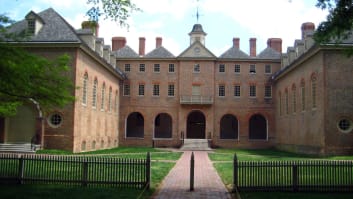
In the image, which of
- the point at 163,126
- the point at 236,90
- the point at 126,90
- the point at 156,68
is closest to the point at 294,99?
the point at 236,90

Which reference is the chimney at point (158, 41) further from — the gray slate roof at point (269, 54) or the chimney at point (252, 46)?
the gray slate roof at point (269, 54)

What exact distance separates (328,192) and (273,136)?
3339 centimetres

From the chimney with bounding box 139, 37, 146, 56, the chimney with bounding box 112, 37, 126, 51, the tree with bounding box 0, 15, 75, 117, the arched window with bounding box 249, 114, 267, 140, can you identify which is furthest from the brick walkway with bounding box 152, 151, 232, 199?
the arched window with bounding box 249, 114, 267, 140

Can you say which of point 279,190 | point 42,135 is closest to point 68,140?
point 42,135

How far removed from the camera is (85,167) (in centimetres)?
1289

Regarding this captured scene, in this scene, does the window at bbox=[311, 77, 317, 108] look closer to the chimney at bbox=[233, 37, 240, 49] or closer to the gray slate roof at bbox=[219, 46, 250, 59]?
the gray slate roof at bbox=[219, 46, 250, 59]

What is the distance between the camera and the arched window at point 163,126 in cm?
5097

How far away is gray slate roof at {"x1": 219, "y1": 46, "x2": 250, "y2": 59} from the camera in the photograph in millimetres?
47188

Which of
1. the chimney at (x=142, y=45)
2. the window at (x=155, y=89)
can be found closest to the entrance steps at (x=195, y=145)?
the window at (x=155, y=89)

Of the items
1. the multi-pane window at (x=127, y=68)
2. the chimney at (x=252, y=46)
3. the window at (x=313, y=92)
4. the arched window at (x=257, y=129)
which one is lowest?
the arched window at (x=257, y=129)

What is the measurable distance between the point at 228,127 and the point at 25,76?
133 feet

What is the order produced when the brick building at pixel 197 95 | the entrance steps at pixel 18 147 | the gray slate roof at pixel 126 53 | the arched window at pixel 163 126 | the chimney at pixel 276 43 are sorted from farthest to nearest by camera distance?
the arched window at pixel 163 126, the chimney at pixel 276 43, the gray slate roof at pixel 126 53, the brick building at pixel 197 95, the entrance steps at pixel 18 147

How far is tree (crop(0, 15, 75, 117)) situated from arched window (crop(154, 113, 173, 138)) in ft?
118

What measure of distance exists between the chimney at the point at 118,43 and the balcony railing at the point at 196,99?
1027cm
